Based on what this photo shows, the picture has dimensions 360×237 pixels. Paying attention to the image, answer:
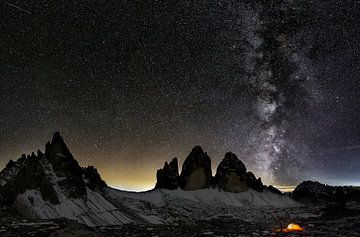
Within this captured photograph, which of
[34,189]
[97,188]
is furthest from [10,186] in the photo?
[97,188]

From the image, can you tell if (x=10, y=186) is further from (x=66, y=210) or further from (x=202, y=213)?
(x=202, y=213)

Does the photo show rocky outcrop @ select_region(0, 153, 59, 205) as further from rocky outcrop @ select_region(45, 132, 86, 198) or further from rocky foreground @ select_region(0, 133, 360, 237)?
rocky outcrop @ select_region(45, 132, 86, 198)

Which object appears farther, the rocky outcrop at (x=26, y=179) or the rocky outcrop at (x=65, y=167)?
the rocky outcrop at (x=65, y=167)

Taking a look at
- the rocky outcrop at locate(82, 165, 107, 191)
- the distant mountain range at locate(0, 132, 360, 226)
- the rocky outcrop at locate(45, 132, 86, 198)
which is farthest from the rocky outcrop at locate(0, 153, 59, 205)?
the rocky outcrop at locate(82, 165, 107, 191)

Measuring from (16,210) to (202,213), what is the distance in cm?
9658

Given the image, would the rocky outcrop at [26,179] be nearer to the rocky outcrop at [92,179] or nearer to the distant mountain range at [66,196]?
the distant mountain range at [66,196]

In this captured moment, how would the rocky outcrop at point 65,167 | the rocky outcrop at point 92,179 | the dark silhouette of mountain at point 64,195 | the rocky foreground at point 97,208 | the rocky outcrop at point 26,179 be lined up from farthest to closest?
the rocky outcrop at point 92,179 → the rocky outcrop at point 65,167 → the rocky outcrop at point 26,179 → the dark silhouette of mountain at point 64,195 → the rocky foreground at point 97,208

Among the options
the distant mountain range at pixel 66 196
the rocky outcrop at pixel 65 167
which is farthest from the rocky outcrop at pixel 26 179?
the rocky outcrop at pixel 65 167

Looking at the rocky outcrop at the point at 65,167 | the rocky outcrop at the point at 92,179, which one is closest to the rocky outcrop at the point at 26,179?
the rocky outcrop at the point at 65,167

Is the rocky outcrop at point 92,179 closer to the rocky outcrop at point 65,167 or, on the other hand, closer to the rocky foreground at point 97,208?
the rocky foreground at point 97,208

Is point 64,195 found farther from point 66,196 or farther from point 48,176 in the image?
point 48,176

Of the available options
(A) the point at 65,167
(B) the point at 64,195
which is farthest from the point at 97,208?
(A) the point at 65,167

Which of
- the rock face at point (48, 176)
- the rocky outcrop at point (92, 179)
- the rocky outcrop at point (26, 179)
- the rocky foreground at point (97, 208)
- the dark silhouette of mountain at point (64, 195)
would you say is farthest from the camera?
the rocky outcrop at point (92, 179)

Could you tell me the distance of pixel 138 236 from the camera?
3836 inches
